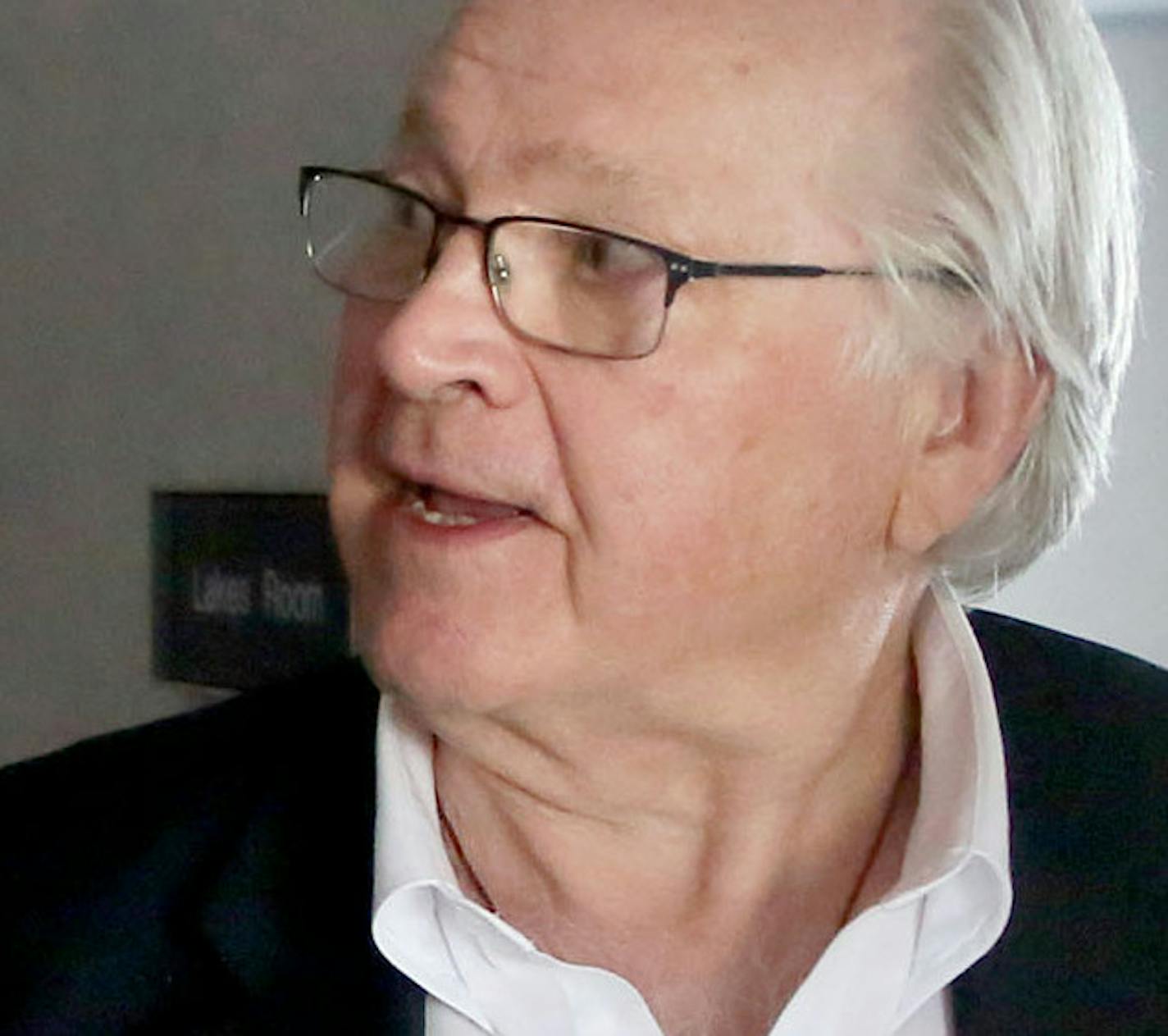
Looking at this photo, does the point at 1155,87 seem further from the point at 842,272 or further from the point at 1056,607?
the point at 842,272

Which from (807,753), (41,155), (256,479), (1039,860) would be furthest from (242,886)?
(41,155)

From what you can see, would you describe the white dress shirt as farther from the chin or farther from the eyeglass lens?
the eyeglass lens

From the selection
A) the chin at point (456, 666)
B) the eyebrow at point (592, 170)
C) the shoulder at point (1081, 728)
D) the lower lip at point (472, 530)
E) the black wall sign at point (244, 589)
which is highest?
the eyebrow at point (592, 170)

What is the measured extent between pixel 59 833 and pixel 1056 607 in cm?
93

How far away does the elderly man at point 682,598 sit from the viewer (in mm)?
962

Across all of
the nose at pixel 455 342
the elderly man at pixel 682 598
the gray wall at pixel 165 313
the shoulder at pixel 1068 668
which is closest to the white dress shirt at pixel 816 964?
the elderly man at pixel 682 598

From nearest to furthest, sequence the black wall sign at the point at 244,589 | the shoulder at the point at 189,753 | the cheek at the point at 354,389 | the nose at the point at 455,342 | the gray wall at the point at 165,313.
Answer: the nose at the point at 455,342
the cheek at the point at 354,389
the shoulder at the point at 189,753
the gray wall at the point at 165,313
the black wall sign at the point at 244,589

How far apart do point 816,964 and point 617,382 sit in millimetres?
391

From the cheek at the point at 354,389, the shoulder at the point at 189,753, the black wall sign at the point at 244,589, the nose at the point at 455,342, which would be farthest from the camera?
the black wall sign at the point at 244,589

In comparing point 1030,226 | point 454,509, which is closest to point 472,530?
point 454,509

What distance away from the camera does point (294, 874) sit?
107cm

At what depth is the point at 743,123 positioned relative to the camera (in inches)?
37.9

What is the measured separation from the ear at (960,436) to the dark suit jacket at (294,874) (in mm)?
173

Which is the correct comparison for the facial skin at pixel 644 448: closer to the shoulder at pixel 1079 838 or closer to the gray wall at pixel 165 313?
the shoulder at pixel 1079 838
